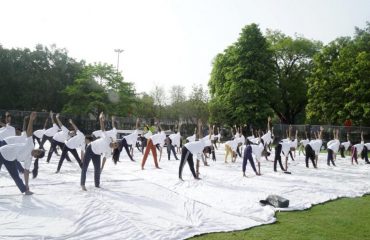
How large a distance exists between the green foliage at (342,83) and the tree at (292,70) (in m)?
7.87

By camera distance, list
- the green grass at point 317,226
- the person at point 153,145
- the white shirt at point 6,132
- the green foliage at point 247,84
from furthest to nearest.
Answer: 1. the green foliage at point 247,84
2. the person at point 153,145
3. the white shirt at point 6,132
4. the green grass at point 317,226

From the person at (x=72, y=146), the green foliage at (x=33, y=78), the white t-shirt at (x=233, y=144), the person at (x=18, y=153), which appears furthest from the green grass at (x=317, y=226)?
the green foliage at (x=33, y=78)

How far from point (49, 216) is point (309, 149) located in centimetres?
1424

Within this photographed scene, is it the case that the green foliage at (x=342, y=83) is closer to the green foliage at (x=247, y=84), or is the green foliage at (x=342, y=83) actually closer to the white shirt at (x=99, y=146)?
the green foliage at (x=247, y=84)

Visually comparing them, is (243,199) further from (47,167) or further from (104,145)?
(47,167)

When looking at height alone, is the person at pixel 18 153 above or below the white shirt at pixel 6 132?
below

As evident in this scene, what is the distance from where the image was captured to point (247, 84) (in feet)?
149

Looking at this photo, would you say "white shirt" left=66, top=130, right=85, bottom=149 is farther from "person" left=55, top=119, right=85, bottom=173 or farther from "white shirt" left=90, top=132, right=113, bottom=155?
"white shirt" left=90, top=132, right=113, bottom=155

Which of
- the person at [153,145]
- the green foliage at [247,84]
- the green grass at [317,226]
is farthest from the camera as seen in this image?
the green foliage at [247,84]

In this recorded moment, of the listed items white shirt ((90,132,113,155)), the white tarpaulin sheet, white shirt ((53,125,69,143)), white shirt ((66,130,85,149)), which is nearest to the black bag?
the white tarpaulin sheet

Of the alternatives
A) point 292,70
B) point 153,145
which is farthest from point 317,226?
point 292,70

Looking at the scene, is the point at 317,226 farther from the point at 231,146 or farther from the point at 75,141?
the point at 231,146

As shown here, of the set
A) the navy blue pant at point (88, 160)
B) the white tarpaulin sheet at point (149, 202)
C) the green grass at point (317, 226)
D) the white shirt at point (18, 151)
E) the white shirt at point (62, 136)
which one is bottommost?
the green grass at point (317, 226)

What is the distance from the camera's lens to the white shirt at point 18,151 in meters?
8.95
